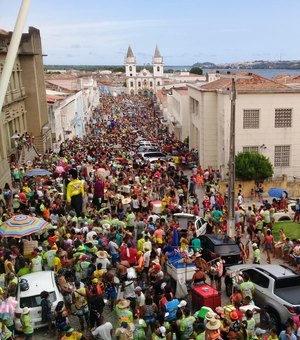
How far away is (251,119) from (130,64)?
6514 inches

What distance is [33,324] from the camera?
1139 centimetres

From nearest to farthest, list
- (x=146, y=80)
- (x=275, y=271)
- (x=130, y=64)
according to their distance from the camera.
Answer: (x=275, y=271), (x=146, y=80), (x=130, y=64)

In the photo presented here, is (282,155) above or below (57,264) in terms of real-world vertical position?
below

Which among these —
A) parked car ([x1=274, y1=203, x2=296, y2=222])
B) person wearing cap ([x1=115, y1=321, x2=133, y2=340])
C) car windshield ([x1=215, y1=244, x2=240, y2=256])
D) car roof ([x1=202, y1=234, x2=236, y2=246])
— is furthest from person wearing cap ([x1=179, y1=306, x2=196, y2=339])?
parked car ([x1=274, y1=203, x2=296, y2=222])

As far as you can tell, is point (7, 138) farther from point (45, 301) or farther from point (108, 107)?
point (108, 107)

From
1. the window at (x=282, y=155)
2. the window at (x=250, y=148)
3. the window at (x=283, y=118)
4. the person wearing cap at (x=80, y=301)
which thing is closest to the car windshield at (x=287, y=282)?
the person wearing cap at (x=80, y=301)

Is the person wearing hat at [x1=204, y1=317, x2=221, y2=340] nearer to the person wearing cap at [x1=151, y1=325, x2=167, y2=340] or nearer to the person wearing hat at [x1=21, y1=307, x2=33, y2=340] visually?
the person wearing cap at [x1=151, y1=325, x2=167, y2=340]

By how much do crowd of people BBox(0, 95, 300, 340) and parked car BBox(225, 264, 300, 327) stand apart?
2.97 feet

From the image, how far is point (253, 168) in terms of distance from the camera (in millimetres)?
28797

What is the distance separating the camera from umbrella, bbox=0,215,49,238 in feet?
46.6

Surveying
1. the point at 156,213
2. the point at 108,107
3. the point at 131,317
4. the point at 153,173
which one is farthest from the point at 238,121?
the point at 108,107

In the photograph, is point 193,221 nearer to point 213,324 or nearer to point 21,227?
point 21,227

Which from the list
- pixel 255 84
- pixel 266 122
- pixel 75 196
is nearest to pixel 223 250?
pixel 75 196

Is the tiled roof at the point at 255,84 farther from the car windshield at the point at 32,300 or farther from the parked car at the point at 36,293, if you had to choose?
the car windshield at the point at 32,300
